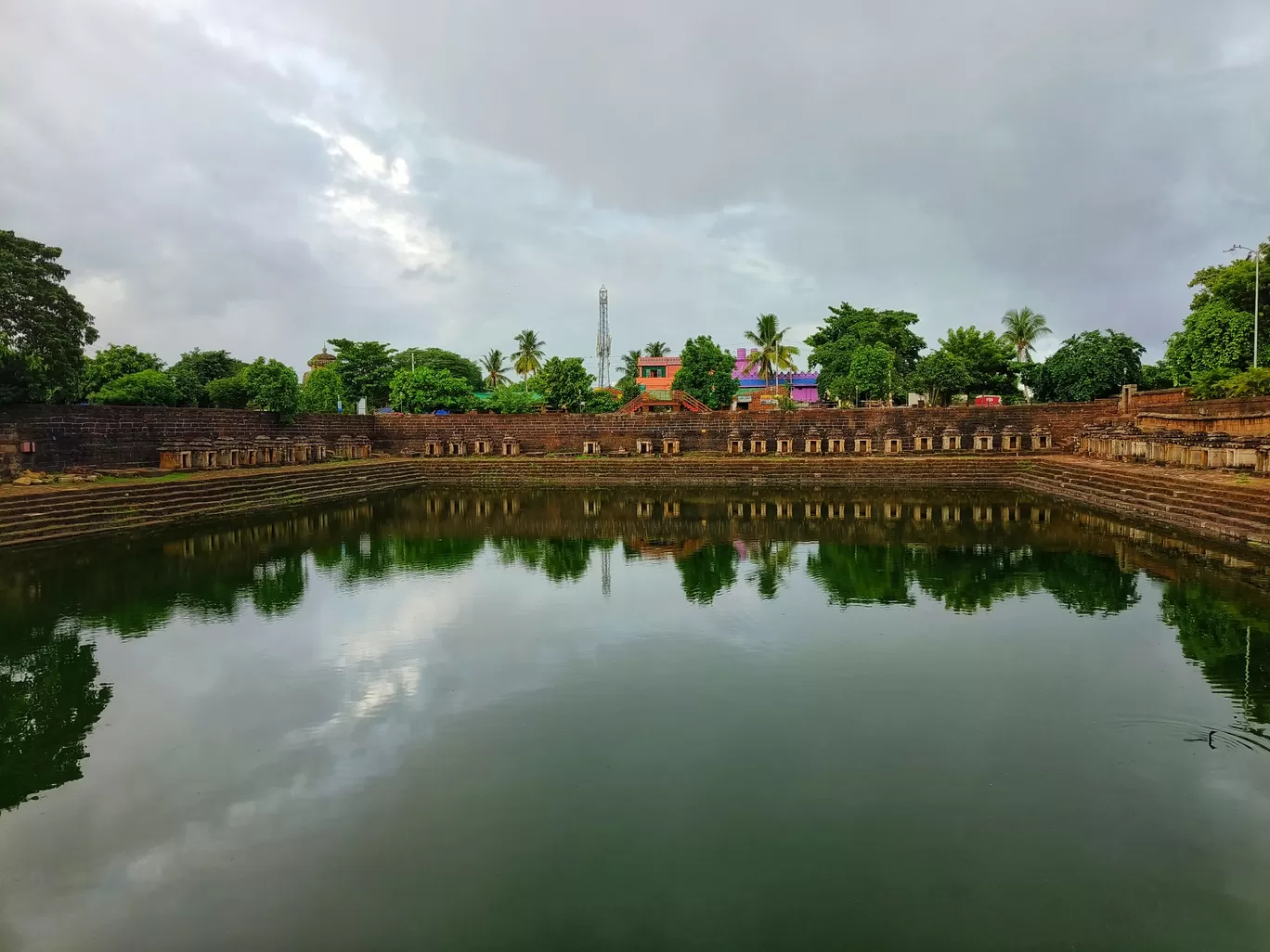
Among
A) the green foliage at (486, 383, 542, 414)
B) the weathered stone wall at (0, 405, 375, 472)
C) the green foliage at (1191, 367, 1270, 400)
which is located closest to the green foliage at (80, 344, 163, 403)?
the weathered stone wall at (0, 405, 375, 472)

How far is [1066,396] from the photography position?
34719 mm

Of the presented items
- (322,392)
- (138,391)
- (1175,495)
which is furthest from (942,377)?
(138,391)

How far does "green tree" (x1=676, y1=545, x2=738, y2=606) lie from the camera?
33.3 feet

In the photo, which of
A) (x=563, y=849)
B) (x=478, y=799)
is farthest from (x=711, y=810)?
(x=478, y=799)

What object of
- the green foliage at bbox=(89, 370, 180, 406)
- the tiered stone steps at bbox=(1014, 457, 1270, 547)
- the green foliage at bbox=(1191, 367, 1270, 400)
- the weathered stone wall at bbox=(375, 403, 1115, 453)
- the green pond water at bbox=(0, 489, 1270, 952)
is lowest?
the green pond water at bbox=(0, 489, 1270, 952)

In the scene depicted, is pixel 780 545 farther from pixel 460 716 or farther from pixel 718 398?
pixel 718 398

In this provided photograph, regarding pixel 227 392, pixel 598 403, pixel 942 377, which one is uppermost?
pixel 942 377

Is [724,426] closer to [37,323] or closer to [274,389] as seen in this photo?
[274,389]

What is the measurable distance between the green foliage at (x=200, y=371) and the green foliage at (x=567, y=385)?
16.7 metres

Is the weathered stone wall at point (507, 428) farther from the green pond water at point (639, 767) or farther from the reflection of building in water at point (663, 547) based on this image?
the reflection of building in water at point (663, 547)

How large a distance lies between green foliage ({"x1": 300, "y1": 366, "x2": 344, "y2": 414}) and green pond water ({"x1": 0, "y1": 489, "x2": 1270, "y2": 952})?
24.0 meters

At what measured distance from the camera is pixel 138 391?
95.1 feet

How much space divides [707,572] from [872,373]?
28.0 meters

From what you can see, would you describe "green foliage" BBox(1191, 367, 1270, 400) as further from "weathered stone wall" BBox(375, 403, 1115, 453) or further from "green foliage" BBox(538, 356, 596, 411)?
"green foliage" BBox(538, 356, 596, 411)
